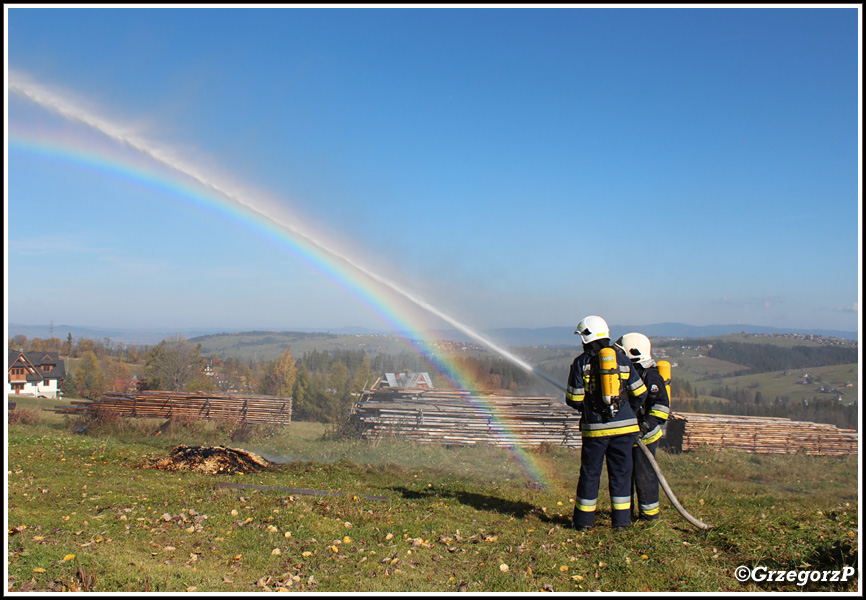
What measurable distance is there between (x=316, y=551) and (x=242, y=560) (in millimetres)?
933

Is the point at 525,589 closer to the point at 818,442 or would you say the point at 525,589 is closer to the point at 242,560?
the point at 242,560

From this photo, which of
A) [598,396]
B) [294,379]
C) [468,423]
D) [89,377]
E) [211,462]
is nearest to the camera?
[598,396]

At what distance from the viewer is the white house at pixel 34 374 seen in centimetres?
4234

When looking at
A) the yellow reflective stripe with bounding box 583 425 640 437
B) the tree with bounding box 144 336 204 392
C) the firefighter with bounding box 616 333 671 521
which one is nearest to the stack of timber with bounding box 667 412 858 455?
the firefighter with bounding box 616 333 671 521

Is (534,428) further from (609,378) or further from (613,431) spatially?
(609,378)

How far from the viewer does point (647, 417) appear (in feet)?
29.3

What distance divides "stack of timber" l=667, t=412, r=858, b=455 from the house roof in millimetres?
45932

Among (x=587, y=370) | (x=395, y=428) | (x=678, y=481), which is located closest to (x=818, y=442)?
(x=678, y=481)

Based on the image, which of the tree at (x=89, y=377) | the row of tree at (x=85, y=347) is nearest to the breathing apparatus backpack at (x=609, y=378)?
the tree at (x=89, y=377)

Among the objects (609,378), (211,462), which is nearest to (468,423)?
(211,462)

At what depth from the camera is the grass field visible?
20.1ft

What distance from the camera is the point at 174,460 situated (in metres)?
13.9

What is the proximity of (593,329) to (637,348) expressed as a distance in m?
1.55

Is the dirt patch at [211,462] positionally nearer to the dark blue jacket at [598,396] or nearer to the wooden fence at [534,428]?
the dark blue jacket at [598,396]
